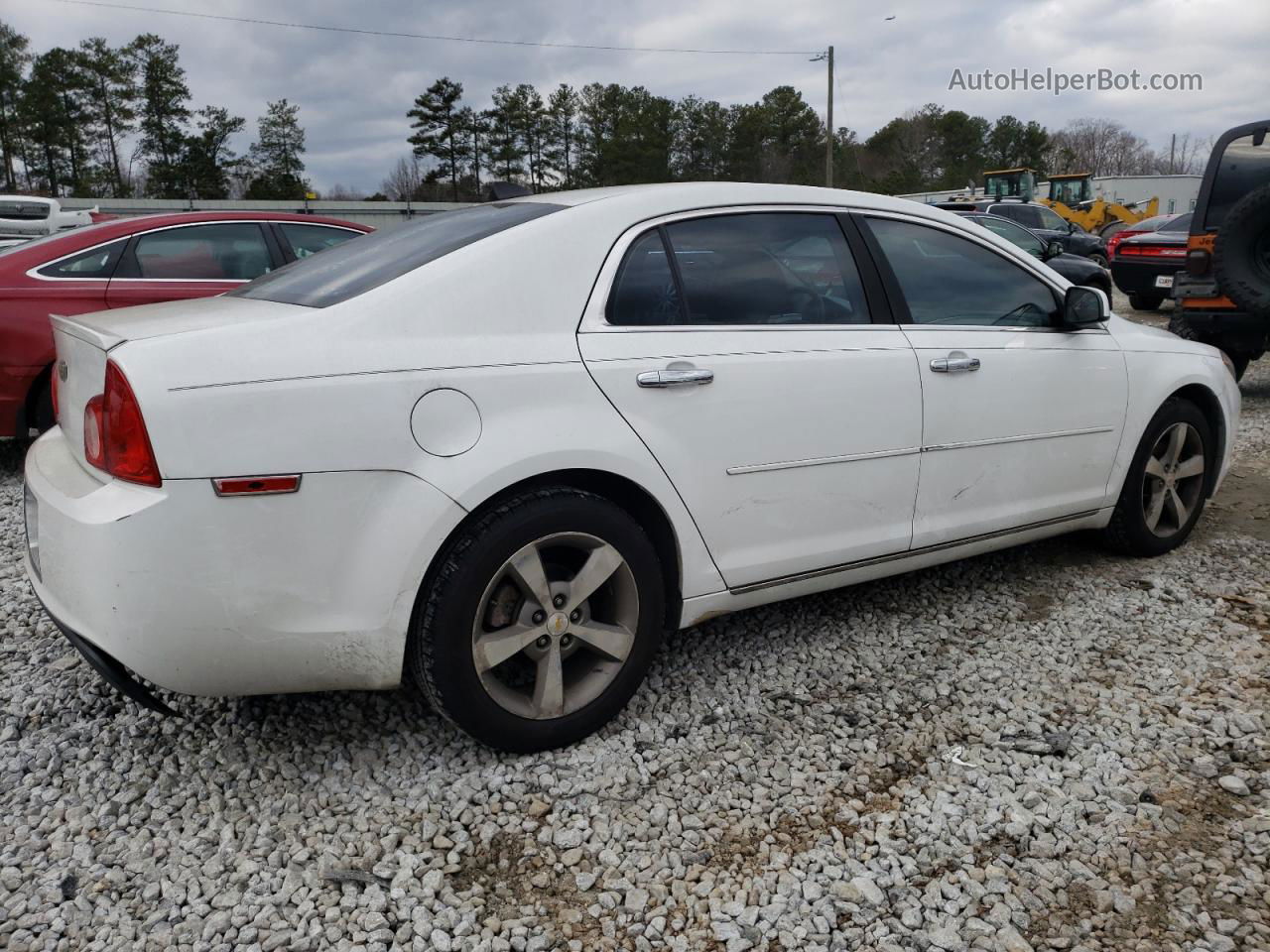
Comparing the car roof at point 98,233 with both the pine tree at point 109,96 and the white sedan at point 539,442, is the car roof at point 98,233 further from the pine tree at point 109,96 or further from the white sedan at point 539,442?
the pine tree at point 109,96

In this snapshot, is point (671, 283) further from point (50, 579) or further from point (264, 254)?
point (264, 254)

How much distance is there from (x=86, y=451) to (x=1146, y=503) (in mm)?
3999

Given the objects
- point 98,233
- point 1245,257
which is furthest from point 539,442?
point 1245,257

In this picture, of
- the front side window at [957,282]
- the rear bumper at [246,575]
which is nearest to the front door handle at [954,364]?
the front side window at [957,282]

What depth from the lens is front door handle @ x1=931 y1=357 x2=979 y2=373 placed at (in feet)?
10.8

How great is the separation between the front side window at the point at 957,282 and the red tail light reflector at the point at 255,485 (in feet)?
6.97

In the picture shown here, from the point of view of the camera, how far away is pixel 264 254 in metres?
6.43

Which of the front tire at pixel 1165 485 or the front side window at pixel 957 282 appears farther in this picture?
the front tire at pixel 1165 485

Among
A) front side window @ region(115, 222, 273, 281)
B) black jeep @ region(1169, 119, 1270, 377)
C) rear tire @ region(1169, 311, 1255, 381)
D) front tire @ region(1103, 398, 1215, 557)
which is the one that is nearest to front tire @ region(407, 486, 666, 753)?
front tire @ region(1103, 398, 1215, 557)

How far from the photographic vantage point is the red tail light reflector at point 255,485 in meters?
2.17

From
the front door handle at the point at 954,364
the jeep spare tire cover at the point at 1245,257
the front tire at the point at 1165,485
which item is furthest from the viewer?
the jeep spare tire cover at the point at 1245,257

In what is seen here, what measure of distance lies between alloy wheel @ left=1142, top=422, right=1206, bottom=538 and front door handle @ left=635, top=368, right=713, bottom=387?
2.38 metres

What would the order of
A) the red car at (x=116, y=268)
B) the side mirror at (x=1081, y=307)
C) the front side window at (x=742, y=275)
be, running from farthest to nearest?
1. the red car at (x=116, y=268)
2. the side mirror at (x=1081, y=307)
3. the front side window at (x=742, y=275)

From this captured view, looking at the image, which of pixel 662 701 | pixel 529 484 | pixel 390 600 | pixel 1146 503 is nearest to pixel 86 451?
pixel 390 600
